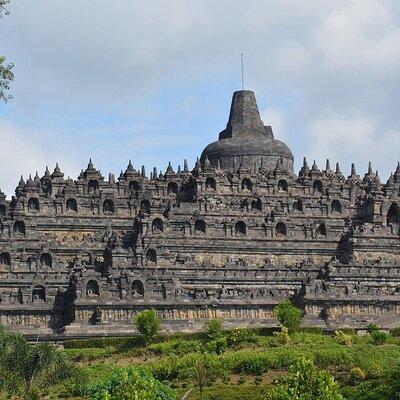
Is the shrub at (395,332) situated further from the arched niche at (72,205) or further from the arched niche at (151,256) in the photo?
the arched niche at (72,205)

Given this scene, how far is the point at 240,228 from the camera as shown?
124438mm

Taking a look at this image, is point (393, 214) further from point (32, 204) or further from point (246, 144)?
point (32, 204)

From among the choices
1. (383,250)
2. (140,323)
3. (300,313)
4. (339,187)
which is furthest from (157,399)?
(339,187)

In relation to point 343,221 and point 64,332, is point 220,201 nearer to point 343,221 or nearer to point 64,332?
point 343,221

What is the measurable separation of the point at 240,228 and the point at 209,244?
3762 millimetres

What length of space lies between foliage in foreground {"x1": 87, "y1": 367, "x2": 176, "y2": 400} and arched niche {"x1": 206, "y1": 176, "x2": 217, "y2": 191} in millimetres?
48804

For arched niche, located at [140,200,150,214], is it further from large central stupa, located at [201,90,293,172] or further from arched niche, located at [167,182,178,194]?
large central stupa, located at [201,90,293,172]

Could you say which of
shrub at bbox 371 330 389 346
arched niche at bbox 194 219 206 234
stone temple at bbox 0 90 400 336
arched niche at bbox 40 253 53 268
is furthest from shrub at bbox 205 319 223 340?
arched niche at bbox 194 219 206 234

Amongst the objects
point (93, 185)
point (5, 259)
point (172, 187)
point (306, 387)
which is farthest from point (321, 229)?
point (306, 387)

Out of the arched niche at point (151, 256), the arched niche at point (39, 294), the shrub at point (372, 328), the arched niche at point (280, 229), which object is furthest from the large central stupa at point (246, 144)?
the shrub at point (372, 328)

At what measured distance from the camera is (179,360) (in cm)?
9288

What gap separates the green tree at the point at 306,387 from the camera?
74.3m

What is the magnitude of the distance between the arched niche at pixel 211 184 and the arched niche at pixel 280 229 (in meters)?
7.62

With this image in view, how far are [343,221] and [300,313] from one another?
82.6ft
